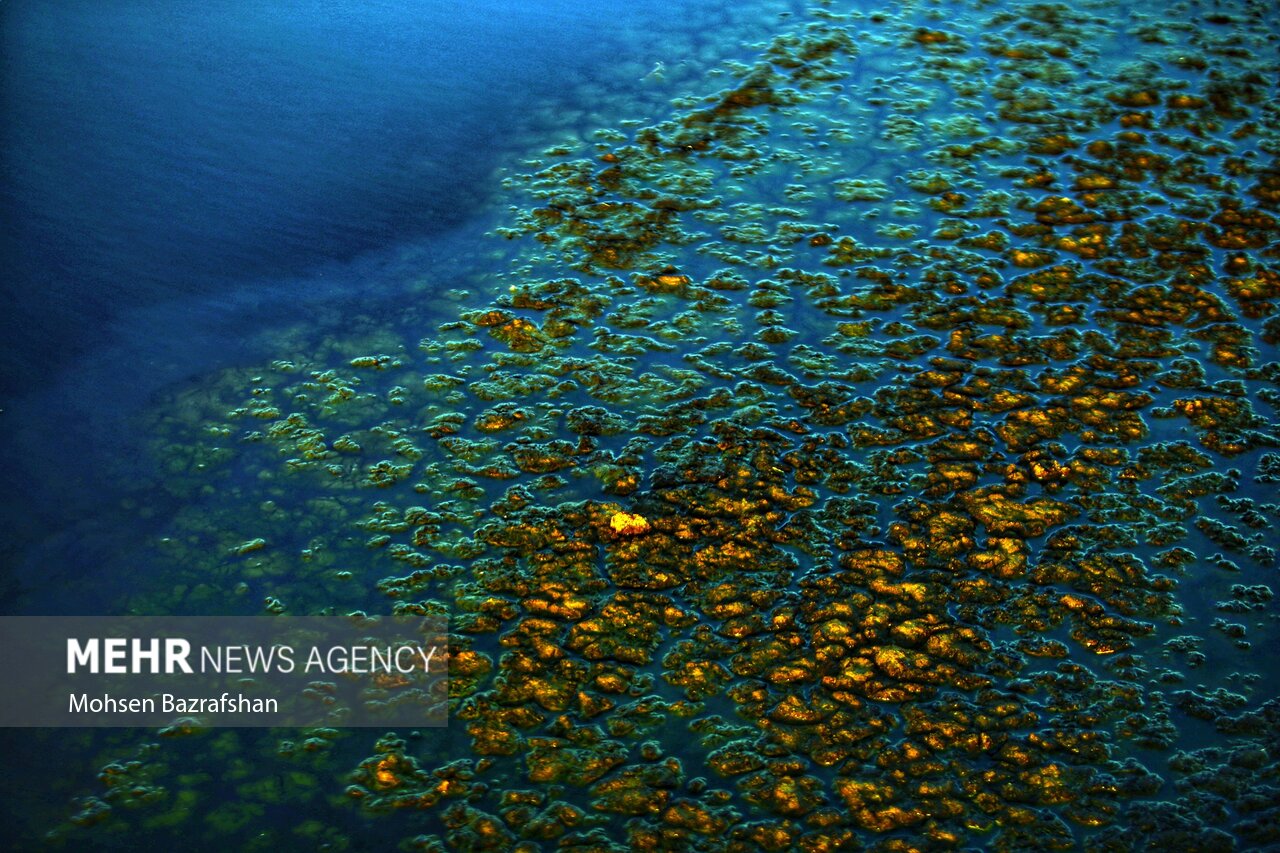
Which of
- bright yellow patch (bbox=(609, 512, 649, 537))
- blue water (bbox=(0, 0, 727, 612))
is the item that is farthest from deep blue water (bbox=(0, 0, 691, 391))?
bright yellow patch (bbox=(609, 512, 649, 537))

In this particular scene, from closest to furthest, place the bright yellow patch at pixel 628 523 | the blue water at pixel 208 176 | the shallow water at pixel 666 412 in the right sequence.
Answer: the shallow water at pixel 666 412 < the bright yellow patch at pixel 628 523 < the blue water at pixel 208 176

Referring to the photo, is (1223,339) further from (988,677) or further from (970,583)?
(988,677)

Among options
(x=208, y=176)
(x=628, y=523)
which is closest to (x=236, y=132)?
(x=208, y=176)

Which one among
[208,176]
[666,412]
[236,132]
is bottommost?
[666,412]

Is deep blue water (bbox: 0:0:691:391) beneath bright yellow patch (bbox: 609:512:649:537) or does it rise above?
above

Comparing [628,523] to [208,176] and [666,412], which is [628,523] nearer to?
[666,412]

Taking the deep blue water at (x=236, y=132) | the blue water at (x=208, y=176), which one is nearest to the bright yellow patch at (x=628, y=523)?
the blue water at (x=208, y=176)

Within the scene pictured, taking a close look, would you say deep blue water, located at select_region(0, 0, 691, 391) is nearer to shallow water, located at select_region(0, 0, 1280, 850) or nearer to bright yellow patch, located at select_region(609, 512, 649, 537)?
shallow water, located at select_region(0, 0, 1280, 850)

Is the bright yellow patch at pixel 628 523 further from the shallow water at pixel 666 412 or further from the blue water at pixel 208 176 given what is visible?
the blue water at pixel 208 176
